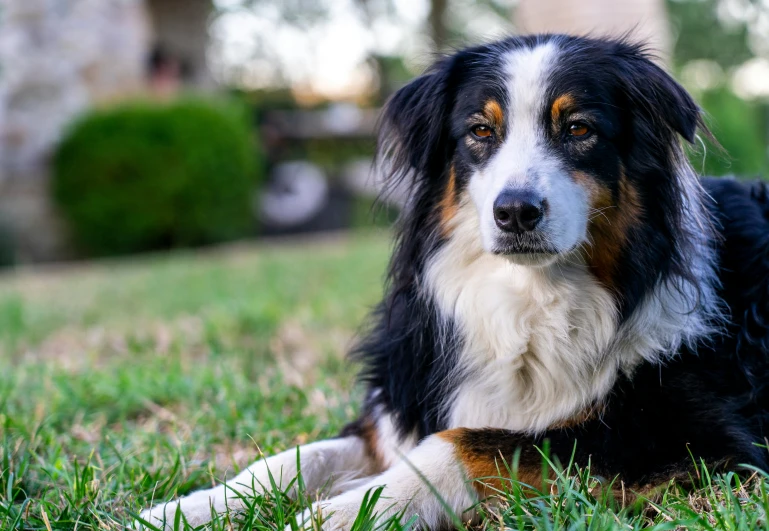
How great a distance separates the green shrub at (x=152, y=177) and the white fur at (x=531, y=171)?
9.64 meters

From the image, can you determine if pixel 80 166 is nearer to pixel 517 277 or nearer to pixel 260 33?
pixel 517 277

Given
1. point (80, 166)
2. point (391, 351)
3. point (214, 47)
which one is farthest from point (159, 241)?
point (214, 47)

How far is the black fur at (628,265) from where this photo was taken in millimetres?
2348

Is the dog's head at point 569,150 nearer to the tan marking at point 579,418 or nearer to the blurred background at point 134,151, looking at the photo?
the tan marking at point 579,418

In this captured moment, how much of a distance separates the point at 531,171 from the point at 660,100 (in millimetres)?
537

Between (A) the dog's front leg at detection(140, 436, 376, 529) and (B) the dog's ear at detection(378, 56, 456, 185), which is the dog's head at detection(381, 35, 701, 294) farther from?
(A) the dog's front leg at detection(140, 436, 376, 529)

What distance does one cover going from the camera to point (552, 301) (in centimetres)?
257

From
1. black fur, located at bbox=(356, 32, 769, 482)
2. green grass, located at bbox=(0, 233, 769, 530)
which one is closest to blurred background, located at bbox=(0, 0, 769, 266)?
green grass, located at bbox=(0, 233, 769, 530)

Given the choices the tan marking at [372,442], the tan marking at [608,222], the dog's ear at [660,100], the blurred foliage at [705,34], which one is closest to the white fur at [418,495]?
the tan marking at [372,442]

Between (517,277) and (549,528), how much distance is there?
926 mm

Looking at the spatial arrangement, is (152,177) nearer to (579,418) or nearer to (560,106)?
(560,106)

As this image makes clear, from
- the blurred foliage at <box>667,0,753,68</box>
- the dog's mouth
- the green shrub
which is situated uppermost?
the blurred foliage at <box>667,0,753,68</box>

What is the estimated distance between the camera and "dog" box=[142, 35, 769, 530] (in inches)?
91.5

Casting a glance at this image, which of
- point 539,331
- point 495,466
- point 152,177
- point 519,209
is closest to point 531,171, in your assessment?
point 519,209
